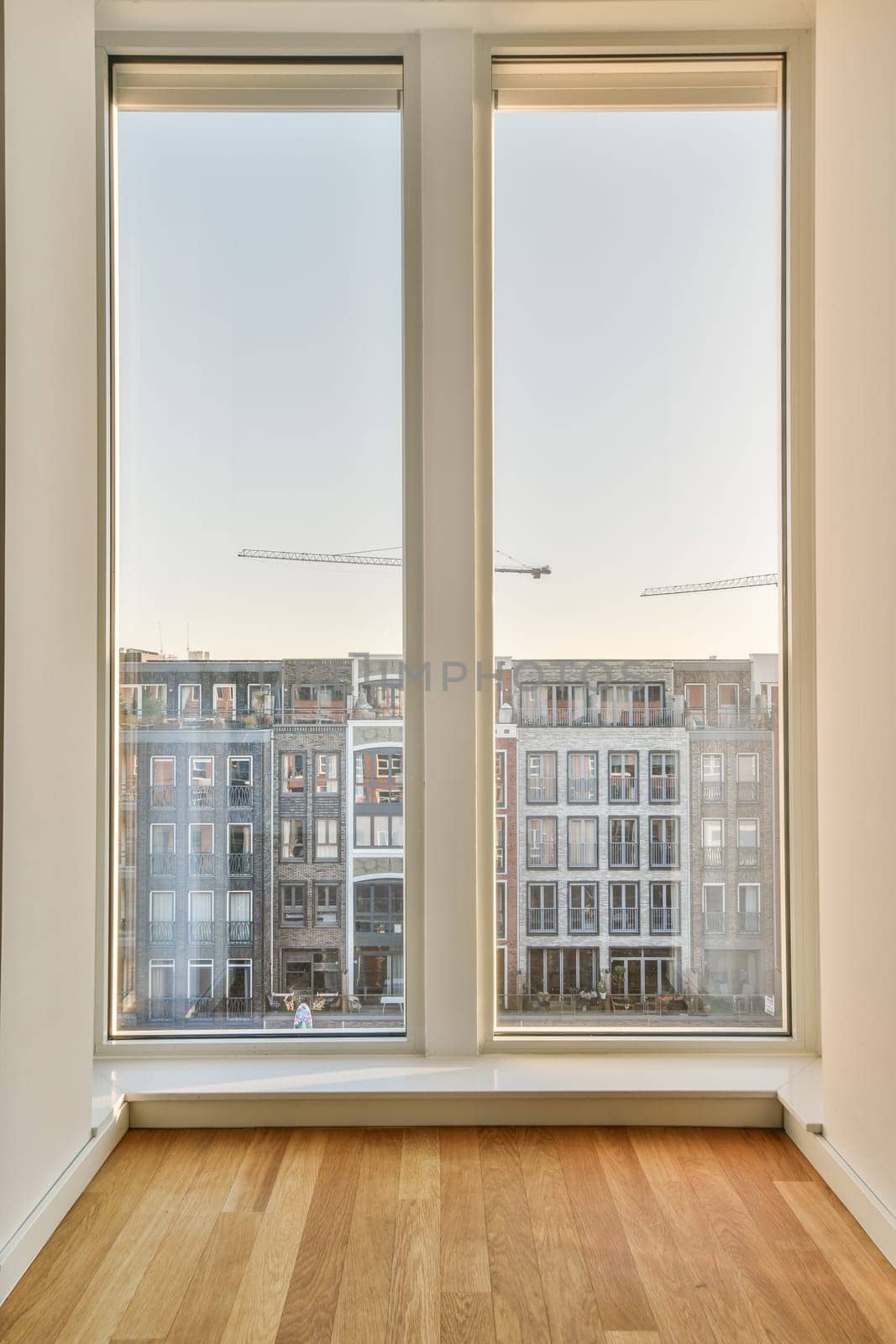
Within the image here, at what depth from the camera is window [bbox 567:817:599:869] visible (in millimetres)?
2684

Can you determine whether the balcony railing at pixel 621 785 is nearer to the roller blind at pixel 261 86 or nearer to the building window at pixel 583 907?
the building window at pixel 583 907

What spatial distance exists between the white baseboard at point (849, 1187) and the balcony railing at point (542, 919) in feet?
2.47

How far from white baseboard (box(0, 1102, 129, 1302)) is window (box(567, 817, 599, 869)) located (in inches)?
53.6

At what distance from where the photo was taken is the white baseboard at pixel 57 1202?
5.68 feet

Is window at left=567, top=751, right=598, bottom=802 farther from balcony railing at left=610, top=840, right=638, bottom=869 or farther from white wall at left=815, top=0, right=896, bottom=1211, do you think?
white wall at left=815, top=0, right=896, bottom=1211

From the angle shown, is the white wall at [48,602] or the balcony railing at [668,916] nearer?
the white wall at [48,602]

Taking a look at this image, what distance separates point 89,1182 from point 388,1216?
712 mm

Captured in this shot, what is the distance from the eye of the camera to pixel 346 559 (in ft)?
8.78

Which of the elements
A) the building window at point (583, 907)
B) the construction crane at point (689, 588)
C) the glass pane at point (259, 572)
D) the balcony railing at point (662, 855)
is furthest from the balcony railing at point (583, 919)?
the construction crane at point (689, 588)

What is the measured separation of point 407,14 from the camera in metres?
2.50

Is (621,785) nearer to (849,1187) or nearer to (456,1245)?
(849,1187)

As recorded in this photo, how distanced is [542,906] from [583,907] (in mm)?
116

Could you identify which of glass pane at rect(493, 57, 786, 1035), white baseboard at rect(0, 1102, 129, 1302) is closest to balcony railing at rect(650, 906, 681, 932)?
glass pane at rect(493, 57, 786, 1035)

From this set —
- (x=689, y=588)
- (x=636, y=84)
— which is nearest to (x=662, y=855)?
(x=689, y=588)
